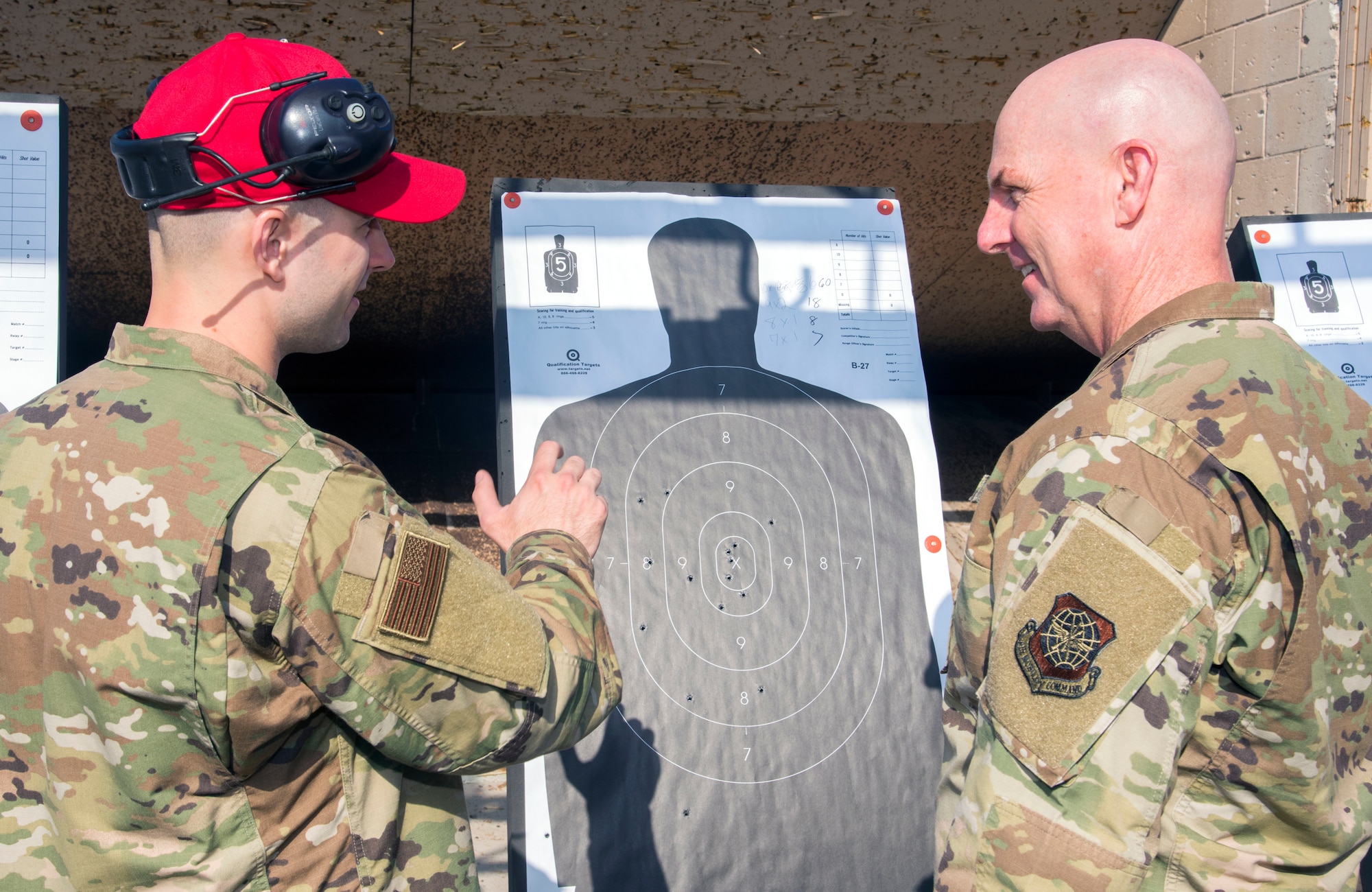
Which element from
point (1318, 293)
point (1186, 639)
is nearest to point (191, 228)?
point (1186, 639)

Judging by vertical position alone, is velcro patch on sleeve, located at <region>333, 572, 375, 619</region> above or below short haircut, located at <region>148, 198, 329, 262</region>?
below

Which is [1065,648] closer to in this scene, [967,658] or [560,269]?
[967,658]

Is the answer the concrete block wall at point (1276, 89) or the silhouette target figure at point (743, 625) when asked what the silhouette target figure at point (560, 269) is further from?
the concrete block wall at point (1276, 89)

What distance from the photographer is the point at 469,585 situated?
98 centimetres

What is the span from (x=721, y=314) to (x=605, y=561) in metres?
0.58

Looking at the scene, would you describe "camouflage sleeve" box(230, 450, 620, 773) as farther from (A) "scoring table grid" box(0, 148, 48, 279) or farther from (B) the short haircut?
(A) "scoring table grid" box(0, 148, 48, 279)

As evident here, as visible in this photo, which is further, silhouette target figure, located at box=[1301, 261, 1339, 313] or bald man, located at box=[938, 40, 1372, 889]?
silhouette target figure, located at box=[1301, 261, 1339, 313]

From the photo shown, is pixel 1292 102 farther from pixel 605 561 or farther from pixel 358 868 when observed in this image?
pixel 358 868

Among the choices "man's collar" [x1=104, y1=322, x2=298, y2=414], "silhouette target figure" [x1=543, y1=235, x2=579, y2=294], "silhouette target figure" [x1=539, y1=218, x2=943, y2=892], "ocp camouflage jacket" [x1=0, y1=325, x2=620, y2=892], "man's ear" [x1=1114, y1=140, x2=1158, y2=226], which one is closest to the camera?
"ocp camouflage jacket" [x1=0, y1=325, x2=620, y2=892]

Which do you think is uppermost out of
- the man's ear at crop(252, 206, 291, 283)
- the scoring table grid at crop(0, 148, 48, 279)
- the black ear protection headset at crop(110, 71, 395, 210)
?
the scoring table grid at crop(0, 148, 48, 279)

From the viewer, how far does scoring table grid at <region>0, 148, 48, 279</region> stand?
1.81 metres

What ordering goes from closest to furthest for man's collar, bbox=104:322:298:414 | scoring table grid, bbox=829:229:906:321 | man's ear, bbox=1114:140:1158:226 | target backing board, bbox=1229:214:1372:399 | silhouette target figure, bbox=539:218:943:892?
man's collar, bbox=104:322:298:414, man's ear, bbox=1114:140:1158:226, silhouette target figure, bbox=539:218:943:892, scoring table grid, bbox=829:229:906:321, target backing board, bbox=1229:214:1372:399

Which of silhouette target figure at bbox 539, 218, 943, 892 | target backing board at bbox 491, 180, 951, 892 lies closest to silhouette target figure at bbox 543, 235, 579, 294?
target backing board at bbox 491, 180, 951, 892

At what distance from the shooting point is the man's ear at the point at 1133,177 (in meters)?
1.14
